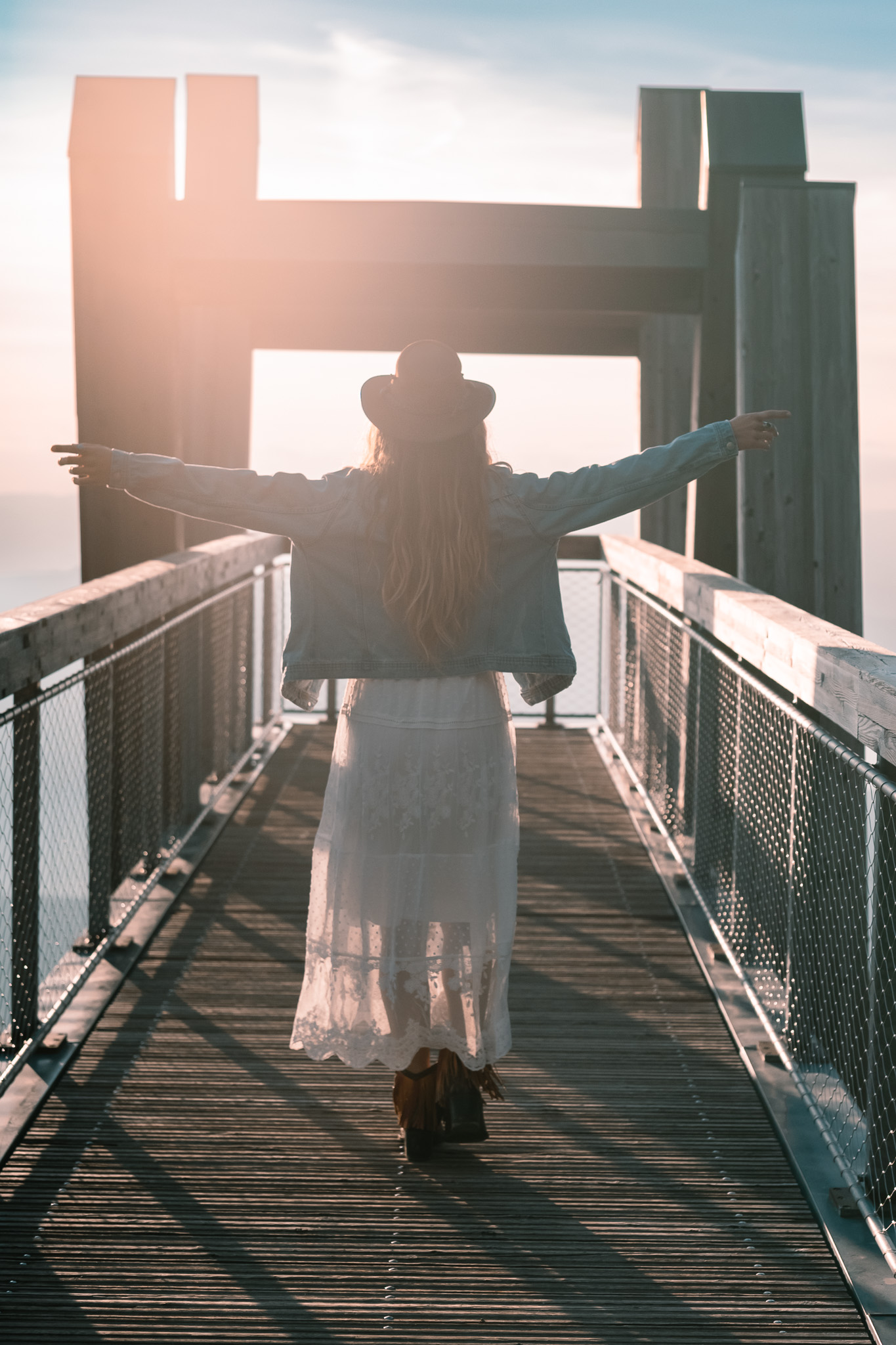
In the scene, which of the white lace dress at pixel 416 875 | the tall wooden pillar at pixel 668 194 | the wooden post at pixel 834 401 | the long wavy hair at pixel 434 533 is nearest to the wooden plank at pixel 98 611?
the white lace dress at pixel 416 875

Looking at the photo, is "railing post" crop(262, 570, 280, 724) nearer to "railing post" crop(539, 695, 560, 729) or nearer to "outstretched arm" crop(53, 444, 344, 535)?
"railing post" crop(539, 695, 560, 729)

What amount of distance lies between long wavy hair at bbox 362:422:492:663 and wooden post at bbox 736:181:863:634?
273cm

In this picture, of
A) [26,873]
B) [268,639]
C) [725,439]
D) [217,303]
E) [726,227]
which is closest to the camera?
[725,439]

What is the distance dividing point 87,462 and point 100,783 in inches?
56.7

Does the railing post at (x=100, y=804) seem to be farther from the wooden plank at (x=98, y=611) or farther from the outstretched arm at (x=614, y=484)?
the outstretched arm at (x=614, y=484)

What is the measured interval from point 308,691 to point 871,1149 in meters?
1.45

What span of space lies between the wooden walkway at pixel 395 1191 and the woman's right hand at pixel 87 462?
4.64 ft

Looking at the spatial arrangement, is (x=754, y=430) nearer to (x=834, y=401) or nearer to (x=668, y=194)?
(x=834, y=401)

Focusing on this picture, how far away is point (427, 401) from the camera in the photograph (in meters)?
2.48

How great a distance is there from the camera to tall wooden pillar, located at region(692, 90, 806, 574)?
5227mm

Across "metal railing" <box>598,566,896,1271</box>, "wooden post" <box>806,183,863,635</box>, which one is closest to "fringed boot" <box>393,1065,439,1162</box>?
"metal railing" <box>598,566,896,1271</box>

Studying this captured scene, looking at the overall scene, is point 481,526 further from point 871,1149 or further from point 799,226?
point 799,226

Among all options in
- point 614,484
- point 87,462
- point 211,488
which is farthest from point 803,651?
point 87,462

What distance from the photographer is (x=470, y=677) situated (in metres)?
2.58
